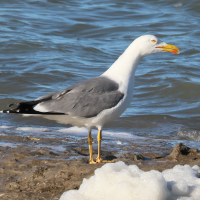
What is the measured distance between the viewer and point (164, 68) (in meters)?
12.7

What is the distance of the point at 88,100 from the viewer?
4980 millimetres

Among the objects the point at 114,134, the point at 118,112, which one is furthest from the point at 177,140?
the point at 118,112

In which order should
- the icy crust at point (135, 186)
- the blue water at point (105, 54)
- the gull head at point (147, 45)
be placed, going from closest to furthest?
the icy crust at point (135, 186)
the gull head at point (147, 45)
the blue water at point (105, 54)

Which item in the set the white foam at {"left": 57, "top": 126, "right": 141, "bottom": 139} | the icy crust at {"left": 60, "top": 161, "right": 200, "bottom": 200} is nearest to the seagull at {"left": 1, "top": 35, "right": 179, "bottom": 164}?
the icy crust at {"left": 60, "top": 161, "right": 200, "bottom": 200}

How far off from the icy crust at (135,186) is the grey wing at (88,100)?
144 cm

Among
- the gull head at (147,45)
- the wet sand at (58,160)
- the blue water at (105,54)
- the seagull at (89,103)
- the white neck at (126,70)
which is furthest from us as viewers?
the blue water at (105,54)

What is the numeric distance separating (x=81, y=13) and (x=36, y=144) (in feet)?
45.9

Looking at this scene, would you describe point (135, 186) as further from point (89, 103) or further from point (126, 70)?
point (126, 70)

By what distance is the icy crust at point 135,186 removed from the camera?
3.08 m

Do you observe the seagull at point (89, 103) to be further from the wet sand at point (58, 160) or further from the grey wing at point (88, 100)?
the wet sand at point (58, 160)

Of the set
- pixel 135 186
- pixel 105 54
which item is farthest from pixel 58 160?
pixel 105 54

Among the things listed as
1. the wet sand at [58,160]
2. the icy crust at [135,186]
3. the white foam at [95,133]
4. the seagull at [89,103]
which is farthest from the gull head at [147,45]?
the icy crust at [135,186]

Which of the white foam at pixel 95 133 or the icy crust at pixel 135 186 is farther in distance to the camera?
the white foam at pixel 95 133

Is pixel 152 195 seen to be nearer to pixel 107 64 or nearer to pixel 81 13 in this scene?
pixel 107 64
